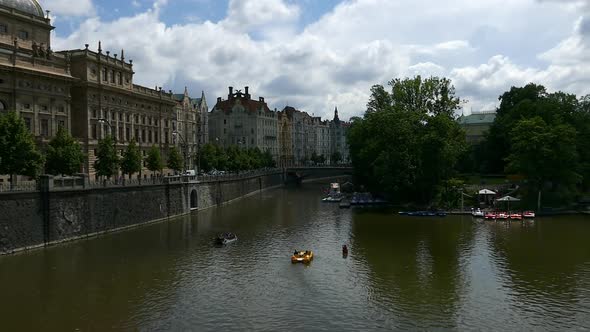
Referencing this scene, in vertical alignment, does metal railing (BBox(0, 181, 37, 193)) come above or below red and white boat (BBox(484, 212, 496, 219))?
above

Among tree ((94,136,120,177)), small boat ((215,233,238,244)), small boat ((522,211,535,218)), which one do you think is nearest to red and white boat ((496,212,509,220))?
small boat ((522,211,535,218))

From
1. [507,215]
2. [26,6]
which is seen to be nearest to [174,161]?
[26,6]

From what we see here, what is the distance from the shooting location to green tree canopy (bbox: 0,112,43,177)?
4844 centimetres

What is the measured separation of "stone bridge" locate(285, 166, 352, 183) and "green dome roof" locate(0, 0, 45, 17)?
8378cm

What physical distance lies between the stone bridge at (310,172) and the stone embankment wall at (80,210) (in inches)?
2629

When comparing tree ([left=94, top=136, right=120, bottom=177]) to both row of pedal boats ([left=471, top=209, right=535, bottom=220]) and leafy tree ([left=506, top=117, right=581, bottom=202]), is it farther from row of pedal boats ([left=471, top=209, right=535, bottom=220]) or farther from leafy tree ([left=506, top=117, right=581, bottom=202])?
leafy tree ([left=506, top=117, right=581, bottom=202])

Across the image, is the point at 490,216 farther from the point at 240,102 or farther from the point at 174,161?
the point at 240,102

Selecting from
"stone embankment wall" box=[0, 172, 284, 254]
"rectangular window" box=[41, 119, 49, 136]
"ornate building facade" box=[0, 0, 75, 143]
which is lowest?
"stone embankment wall" box=[0, 172, 284, 254]

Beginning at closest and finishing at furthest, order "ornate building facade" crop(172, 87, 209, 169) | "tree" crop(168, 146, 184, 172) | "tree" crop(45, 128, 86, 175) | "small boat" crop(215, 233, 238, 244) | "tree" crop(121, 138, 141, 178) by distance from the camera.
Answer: "small boat" crop(215, 233, 238, 244)
"tree" crop(45, 128, 86, 175)
"tree" crop(121, 138, 141, 178)
"tree" crop(168, 146, 184, 172)
"ornate building facade" crop(172, 87, 209, 169)

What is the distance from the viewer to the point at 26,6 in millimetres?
71438

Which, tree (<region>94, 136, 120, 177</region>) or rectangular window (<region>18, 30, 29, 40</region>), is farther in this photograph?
rectangular window (<region>18, 30, 29, 40</region>)

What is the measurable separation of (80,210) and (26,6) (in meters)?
36.7

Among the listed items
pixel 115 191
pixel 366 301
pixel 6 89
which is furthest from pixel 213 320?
pixel 6 89

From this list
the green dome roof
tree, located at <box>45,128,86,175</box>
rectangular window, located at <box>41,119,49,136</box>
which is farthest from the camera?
the green dome roof
